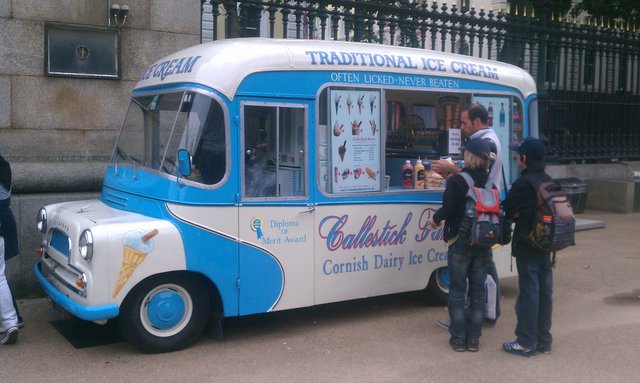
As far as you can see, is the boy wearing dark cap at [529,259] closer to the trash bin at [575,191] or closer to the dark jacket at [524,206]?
the dark jacket at [524,206]

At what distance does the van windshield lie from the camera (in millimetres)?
6117

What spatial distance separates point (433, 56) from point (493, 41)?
21.3ft

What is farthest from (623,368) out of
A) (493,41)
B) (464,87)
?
(493,41)

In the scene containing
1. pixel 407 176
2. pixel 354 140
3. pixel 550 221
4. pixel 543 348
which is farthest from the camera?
pixel 407 176

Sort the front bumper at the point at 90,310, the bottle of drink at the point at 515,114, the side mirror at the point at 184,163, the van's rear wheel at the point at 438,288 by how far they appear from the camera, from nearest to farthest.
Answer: the front bumper at the point at 90,310 < the side mirror at the point at 184,163 < the van's rear wheel at the point at 438,288 < the bottle of drink at the point at 515,114

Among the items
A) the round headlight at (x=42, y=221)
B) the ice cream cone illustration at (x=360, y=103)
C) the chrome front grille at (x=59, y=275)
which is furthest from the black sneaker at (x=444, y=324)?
the round headlight at (x=42, y=221)

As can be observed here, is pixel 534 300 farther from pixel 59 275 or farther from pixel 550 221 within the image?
pixel 59 275

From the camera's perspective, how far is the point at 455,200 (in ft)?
20.5

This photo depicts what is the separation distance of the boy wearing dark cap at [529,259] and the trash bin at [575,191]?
26.6 feet

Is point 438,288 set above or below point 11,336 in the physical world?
above

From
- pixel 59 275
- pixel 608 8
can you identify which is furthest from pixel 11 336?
pixel 608 8

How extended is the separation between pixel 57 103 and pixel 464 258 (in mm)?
4994

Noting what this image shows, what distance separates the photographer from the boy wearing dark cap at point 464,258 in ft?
20.6

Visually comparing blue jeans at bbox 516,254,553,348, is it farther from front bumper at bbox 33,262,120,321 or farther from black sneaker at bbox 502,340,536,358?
front bumper at bbox 33,262,120,321
